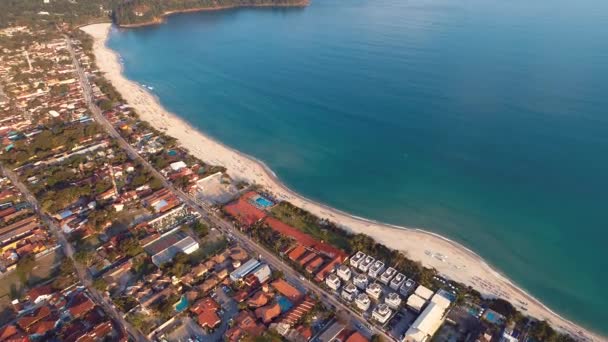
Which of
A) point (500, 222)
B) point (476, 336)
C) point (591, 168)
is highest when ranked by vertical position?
point (591, 168)

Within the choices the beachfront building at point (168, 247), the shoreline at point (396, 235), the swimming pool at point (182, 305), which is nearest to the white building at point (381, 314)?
the shoreline at point (396, 235)

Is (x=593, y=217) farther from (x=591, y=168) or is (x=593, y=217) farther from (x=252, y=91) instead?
(x=252, y=91)

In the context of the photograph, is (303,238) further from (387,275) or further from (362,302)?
(362,302)

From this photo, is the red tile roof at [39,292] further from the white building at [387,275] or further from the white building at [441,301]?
the white building at [441,301]

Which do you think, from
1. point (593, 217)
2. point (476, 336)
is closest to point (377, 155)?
point (593, 217)

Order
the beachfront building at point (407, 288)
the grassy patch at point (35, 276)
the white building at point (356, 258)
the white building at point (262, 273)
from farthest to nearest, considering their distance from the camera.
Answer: the white building at point (356, 258)
the white building at point (262, 273)
the beachfront building at point (407, 288)
the grassy patch at point (35, 276)

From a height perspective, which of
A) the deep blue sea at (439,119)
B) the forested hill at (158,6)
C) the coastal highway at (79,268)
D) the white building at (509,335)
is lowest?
the coastal highway at (79,268)
